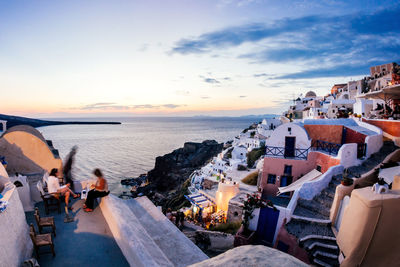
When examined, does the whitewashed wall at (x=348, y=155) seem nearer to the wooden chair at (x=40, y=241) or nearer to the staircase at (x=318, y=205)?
the staircase at (x=318, y=205)

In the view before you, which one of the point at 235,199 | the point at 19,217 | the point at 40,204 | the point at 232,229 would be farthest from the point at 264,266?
the point at 235,199

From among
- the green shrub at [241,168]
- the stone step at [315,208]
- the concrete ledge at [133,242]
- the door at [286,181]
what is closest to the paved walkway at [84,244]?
the concrete ledge at [133,242]

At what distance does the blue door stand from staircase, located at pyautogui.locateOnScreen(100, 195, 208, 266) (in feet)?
12.9

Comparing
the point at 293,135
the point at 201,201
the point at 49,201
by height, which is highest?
the point at 293,135

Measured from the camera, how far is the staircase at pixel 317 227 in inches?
283

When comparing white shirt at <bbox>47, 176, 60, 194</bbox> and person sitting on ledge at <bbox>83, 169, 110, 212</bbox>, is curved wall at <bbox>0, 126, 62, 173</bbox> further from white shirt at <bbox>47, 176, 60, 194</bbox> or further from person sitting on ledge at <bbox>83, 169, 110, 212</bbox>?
person sitting on ledge at <bbox>83, 169, 110, 212</bbox>

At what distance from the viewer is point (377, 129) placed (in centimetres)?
1297

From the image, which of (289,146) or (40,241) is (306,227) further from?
(40,241)

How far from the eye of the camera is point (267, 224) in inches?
356

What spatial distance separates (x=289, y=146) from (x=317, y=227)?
21.8 feet

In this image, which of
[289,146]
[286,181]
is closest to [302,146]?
[289,146]

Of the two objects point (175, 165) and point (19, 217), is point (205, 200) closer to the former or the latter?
point (19, 217)

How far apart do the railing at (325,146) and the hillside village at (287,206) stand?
0.06m

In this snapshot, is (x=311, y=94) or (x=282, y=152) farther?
(x=311, y=94)
